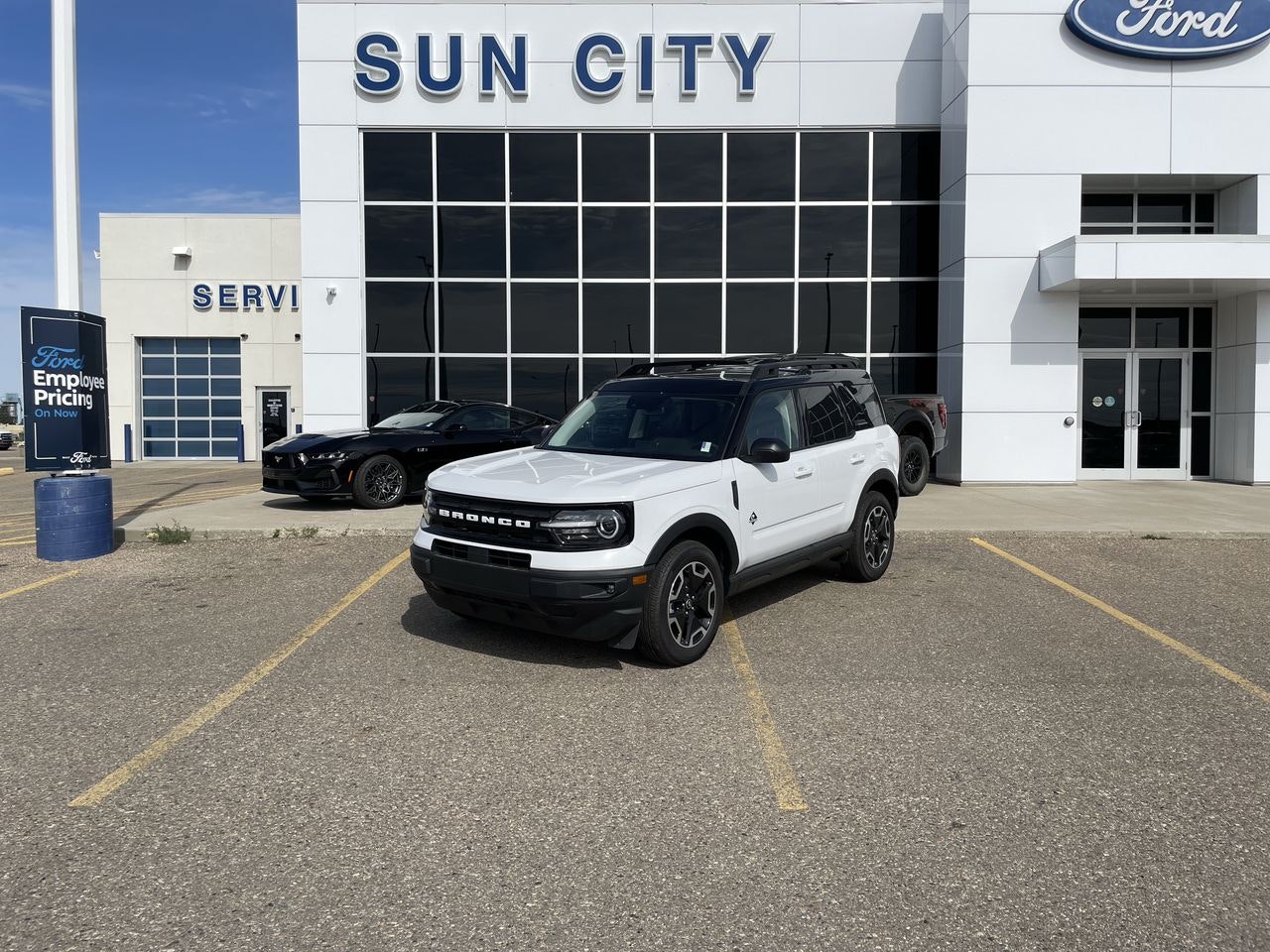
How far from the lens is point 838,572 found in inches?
307

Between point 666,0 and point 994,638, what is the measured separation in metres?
14.3

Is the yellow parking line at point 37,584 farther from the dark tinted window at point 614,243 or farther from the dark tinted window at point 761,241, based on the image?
the dark tinted window at point 761,241

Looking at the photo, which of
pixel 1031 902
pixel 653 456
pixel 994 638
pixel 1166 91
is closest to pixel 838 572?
pixel 994 638

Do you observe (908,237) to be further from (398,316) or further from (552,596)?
(552,596)

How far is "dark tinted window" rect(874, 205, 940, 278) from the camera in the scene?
54.9 ft

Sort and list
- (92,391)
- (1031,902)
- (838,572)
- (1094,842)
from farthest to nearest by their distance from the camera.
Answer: (92,391)
(838,572)
(1094,842)
(1031,902)

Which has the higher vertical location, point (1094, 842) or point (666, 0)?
point (666, 0)

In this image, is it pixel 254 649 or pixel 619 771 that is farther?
pixel 254 649

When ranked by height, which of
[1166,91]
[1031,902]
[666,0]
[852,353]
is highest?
[666,0]

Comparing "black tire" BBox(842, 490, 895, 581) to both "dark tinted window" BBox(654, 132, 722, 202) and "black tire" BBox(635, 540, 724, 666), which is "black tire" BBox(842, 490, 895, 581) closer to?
"black tire" BBox(635, 540, 724, 666)

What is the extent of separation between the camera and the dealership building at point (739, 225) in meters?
15.2

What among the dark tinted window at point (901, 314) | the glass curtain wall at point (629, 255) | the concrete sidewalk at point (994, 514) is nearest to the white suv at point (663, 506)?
the concrete sidewalk at point (994, 514)

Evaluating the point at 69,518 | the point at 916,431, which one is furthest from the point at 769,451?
the point at 916,431

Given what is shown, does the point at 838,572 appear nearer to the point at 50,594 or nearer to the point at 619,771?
the point at 619,771
